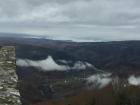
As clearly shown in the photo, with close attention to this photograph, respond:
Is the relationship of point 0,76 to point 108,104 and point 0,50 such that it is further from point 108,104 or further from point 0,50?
point 108,104

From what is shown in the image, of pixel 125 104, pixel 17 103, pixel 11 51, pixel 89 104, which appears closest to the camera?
pixel 17 103

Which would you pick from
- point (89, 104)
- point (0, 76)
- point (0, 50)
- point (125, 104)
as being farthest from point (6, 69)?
point (89, 104)

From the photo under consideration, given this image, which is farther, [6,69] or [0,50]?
[0,50]

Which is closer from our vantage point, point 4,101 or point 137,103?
point 4,101

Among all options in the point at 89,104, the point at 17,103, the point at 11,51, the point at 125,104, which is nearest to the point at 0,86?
the point at 17,103

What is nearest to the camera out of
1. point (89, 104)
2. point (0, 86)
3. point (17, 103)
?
point (17, 103)

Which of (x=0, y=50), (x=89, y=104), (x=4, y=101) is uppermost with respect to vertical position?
(x=0, y=50)

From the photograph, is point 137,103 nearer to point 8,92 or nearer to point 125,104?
point 125,104

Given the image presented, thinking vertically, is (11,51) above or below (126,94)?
above

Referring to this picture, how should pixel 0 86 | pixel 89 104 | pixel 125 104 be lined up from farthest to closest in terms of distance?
pixel 89 104 < pixel 125 104 < pixel 0 86
